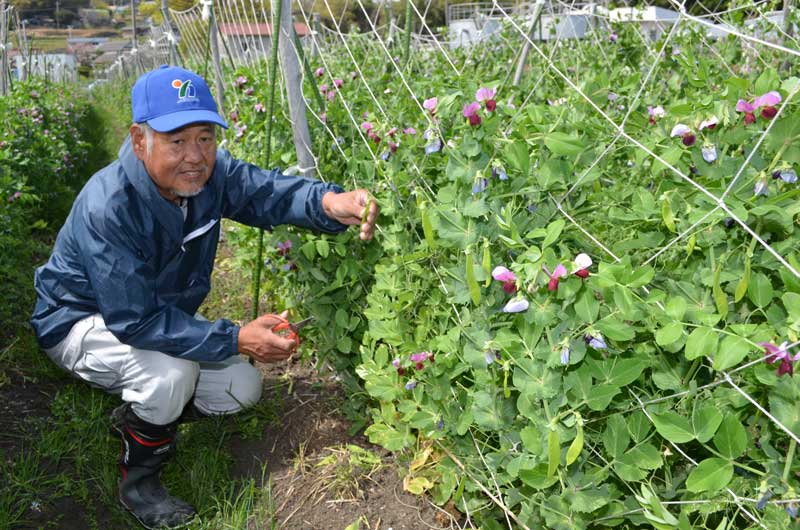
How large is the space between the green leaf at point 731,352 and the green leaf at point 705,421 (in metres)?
0.14

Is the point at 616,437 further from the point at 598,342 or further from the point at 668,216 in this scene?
the point at 668,216

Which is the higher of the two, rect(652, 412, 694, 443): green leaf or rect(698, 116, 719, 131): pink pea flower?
rect(698, 116, 719, 131): pink pea flower

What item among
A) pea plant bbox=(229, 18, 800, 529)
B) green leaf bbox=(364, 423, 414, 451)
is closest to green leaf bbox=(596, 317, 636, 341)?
pea plant bbox=(229, 18, 800, 529)

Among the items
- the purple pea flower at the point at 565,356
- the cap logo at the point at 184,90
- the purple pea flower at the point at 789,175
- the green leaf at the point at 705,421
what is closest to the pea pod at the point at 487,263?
the purple pea flower at the point at 565,356

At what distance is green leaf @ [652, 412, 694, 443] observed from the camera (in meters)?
1.32

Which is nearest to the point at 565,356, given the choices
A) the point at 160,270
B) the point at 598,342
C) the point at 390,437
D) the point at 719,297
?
the point at 598,342

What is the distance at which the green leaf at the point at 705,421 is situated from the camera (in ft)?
4.18

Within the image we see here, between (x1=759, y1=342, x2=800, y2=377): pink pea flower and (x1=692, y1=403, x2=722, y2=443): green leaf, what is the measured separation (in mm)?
157

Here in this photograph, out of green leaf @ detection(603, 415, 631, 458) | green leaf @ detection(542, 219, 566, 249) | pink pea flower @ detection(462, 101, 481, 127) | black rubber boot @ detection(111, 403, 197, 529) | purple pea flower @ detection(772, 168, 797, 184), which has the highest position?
pink pea flower @ detection(462, 101, 481, 127)

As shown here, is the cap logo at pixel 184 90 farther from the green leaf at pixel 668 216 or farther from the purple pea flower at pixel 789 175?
the purple pea flower at pixel 789 175

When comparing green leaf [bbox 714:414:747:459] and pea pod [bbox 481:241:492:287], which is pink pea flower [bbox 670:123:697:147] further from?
green leaf [bbox 714:414:747:459]

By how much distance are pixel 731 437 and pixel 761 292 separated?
0.82 ft

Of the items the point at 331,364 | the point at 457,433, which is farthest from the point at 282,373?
the point at 457,433

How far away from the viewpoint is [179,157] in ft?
6.89
